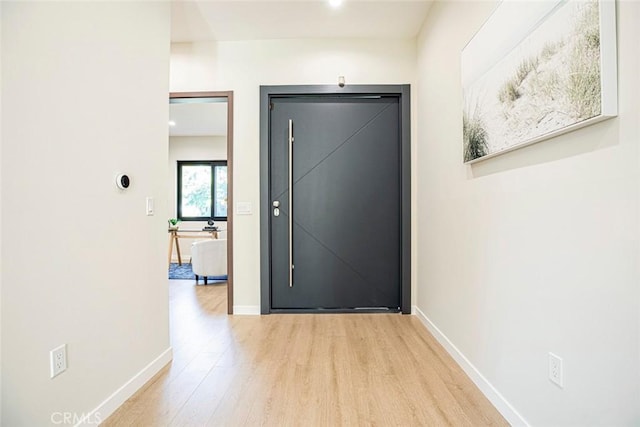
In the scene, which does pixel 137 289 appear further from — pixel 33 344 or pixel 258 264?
pixel 258 264

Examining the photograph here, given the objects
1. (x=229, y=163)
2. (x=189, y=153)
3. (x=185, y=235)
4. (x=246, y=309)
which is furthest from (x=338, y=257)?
(x=189, y=153)

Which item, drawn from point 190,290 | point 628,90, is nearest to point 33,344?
point 628,90

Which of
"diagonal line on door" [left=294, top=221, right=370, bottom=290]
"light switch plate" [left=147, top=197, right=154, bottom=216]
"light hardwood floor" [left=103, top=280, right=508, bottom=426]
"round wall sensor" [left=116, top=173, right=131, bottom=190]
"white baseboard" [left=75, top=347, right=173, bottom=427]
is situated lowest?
"light hardwood floor" [left=103, top=280, right=508, bottom=426]

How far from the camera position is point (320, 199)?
10.4ft

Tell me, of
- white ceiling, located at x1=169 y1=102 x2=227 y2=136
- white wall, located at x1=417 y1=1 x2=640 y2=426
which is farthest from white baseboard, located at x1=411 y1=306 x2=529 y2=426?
white ceiling, located at x1=169 y1=102 x2=227 y2=136

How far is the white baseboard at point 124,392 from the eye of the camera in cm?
149

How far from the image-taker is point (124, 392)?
1.70 m

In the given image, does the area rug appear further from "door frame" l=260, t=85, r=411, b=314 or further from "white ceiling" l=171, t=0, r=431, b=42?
"white ceiling" l=171, t=0, r=431, b=42

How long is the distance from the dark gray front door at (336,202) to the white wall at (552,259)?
2.89 ft

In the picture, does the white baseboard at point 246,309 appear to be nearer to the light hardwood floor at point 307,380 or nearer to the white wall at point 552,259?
the light hardwood floor at point 307,380

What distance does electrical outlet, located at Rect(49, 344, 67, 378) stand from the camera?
1.29m

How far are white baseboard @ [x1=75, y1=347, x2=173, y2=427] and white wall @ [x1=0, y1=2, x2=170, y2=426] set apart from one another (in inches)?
0.5

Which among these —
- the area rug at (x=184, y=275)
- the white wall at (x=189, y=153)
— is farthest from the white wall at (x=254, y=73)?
the white wall at (x=189, y=153)

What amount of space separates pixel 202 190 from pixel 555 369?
260 inches
